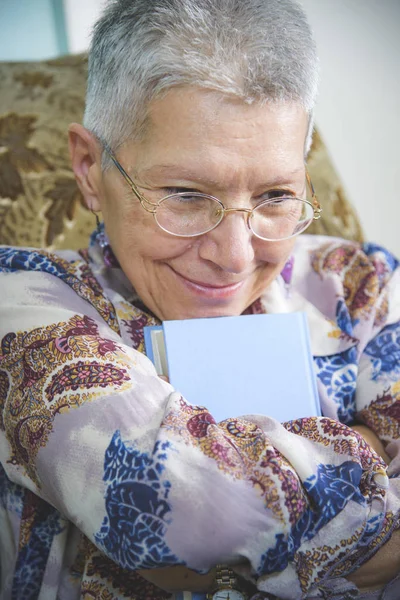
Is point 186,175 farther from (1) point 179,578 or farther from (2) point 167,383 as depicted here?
(1) point 179,578

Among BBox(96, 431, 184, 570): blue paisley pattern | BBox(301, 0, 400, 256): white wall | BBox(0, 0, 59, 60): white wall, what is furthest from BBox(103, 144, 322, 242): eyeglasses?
BBox(301, 0, 400, 256): white wall

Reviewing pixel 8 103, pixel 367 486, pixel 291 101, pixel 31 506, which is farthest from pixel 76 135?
pixel 367 486

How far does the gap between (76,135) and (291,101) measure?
402mm

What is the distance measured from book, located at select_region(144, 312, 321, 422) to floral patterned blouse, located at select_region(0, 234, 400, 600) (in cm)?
9

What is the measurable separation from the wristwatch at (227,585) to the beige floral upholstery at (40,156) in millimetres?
946

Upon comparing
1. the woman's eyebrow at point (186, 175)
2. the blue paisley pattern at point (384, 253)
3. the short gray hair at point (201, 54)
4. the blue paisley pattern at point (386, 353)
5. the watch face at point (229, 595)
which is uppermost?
the short gray hair at point (201, 54)

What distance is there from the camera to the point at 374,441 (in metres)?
1.24

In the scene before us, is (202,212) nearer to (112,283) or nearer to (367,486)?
(112,283)

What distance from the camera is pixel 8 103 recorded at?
1648 mm

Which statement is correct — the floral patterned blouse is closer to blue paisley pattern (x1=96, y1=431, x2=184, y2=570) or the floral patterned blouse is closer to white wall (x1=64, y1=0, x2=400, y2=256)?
blue paisley pattern (x1=96, y1=431, x2=184, y2=570)

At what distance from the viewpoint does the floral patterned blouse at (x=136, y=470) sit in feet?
2.74

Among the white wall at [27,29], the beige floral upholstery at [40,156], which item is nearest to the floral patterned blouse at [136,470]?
the beige floral upholstery at [40,156]

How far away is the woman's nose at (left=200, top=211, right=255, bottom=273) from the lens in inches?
43.3

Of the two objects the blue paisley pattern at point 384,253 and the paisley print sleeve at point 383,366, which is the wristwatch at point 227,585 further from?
the blue paisley pattern at point 384,253
